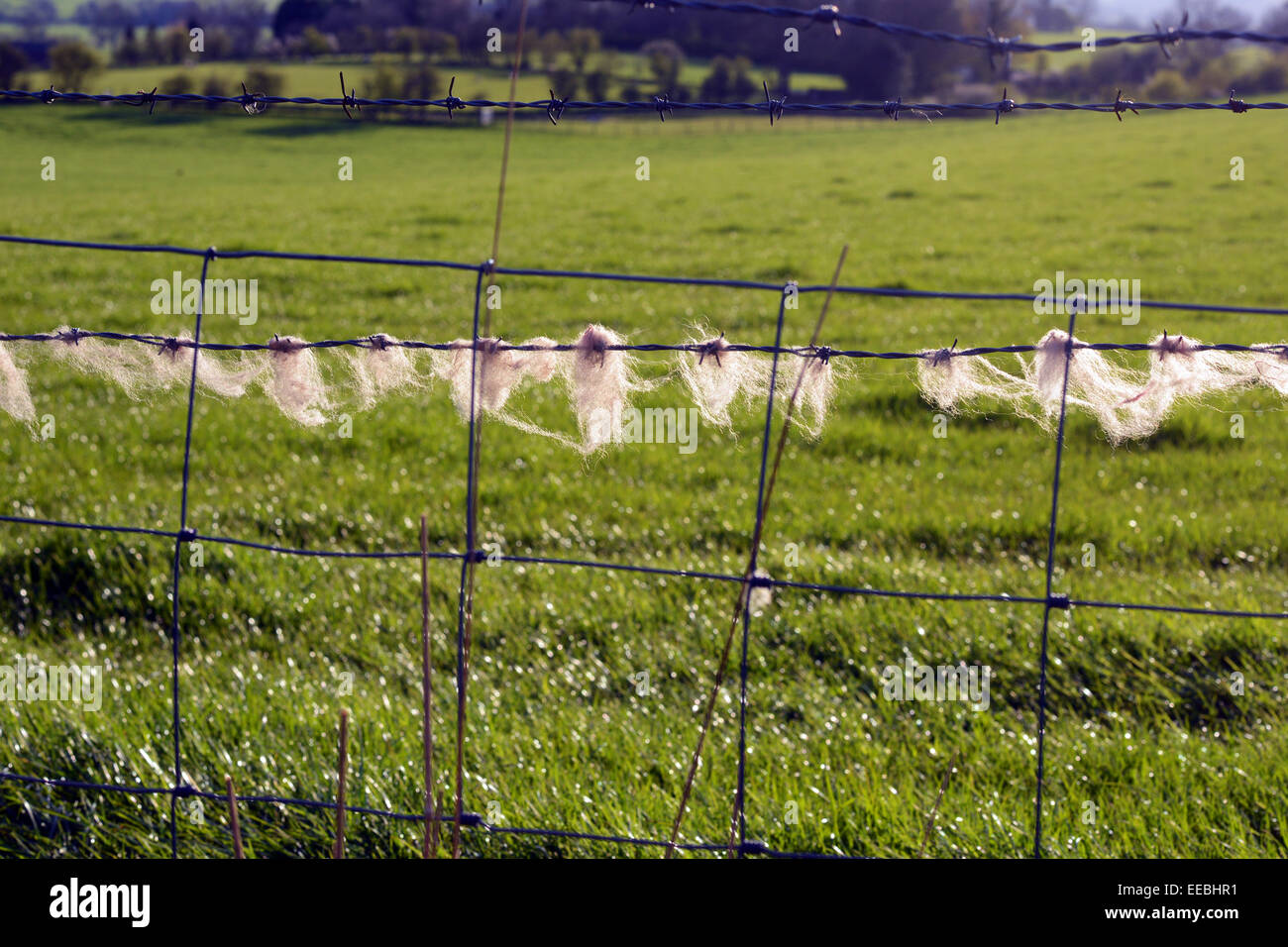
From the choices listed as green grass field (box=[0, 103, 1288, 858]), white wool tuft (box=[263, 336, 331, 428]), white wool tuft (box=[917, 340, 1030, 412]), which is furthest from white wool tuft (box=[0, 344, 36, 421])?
white wool tuft (box=[917, 340, 1030, 412])

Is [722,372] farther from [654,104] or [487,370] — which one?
[654,104]

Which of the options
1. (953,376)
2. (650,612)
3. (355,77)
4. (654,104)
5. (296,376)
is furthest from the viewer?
(355,77)

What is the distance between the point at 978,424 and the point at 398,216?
13230 mm

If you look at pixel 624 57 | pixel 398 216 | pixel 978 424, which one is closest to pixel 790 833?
pixel 978 424

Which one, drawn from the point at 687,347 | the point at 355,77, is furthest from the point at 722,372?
the point at 355,77

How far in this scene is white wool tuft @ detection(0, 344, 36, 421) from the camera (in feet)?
8.00

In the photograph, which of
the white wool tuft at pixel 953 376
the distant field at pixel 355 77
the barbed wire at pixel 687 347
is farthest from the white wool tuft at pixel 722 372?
the distant field at pixel 355 77

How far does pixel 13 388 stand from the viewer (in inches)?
96.5

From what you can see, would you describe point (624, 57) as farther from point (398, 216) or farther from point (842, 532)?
point (842, 532)

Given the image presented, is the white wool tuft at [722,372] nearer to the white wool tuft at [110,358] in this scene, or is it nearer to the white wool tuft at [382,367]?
the white wool tuft at [382,367]

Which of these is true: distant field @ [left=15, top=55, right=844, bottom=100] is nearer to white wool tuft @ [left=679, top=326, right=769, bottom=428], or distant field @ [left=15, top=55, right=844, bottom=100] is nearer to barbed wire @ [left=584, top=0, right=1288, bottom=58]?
barbed wire @ [left=584, top=0, right=1288, bottom=58]

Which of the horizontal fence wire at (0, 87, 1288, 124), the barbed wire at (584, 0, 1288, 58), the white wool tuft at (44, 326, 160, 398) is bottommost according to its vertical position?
the white wool tuft at (44, 326, 160, 398)

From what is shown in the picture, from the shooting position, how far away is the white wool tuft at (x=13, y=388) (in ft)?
8.00

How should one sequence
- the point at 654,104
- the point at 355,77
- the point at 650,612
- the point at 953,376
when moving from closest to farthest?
1. the point at 953,376
2. the point at 654,104
3. the point at 650,612
4. the point at 355,77
